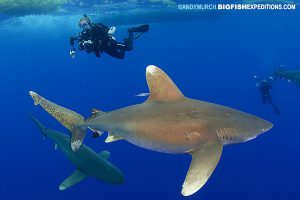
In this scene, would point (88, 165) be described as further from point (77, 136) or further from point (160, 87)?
point (160, 87)

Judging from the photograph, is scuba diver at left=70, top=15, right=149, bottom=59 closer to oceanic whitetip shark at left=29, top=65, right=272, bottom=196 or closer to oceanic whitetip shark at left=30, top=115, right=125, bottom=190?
oceanic whitetip shark at left=30, top=115, right=125, bottom=190

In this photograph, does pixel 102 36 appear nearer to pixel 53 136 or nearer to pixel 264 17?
pixel 53 136

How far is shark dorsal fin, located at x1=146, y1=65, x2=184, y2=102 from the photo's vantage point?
5871 millimetres

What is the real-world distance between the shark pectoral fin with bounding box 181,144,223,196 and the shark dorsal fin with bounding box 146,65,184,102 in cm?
114

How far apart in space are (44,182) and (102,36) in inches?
603

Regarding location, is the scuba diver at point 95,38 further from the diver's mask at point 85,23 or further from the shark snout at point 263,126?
the shark snout at point 263,126

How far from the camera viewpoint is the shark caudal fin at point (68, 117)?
6039mm

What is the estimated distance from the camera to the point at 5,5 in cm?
3409

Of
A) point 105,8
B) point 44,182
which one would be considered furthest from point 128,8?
point 44,182

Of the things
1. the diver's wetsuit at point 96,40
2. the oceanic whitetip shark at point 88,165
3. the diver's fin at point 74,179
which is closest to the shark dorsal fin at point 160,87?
the oceanic whitetip shark at point 88,165

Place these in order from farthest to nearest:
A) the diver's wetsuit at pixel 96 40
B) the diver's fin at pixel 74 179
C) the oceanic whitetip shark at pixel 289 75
A: the oceanic whitetip shark at pixel 289 75, the diver's wetsuit at pixel 96 40, the diver's fin at pixel 74 179

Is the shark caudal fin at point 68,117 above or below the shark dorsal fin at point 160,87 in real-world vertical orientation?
below

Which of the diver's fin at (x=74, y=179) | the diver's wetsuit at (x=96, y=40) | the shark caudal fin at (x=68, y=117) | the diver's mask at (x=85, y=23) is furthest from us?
the diver's wetsuit at (x=96, y=40)

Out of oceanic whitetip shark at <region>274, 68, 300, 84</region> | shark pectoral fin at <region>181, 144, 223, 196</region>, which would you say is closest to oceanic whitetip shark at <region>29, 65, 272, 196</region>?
shark pectoral fin at <region>181, 144, 223, 196</region>
